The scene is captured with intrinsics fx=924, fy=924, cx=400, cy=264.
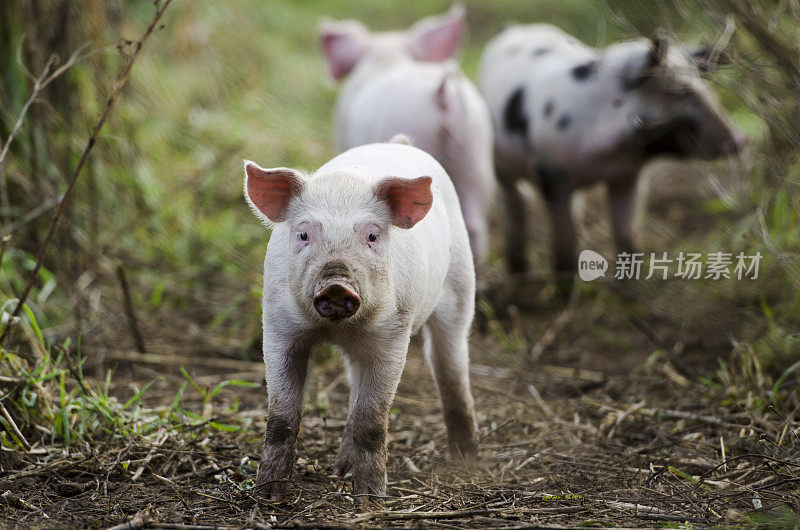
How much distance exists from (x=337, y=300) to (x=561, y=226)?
11.8ft

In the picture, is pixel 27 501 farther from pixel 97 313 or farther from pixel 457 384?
pixel 97 313

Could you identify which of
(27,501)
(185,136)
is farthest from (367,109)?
(27,501)

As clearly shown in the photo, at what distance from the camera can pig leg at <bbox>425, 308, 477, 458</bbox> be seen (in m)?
3.68

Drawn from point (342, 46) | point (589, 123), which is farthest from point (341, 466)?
point (342, 46)

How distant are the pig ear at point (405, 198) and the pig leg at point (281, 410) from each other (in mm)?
548

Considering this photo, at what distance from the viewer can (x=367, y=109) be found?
5.64m

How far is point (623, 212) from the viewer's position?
20.6ft

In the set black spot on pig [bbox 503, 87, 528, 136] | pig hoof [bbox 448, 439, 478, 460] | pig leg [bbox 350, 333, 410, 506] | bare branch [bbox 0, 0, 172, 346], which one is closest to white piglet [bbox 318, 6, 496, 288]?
black spot on pig [bbox 503, 87, 528, 136]

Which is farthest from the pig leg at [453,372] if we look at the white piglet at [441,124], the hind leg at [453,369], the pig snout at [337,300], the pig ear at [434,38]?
the pig ear at [434,38]

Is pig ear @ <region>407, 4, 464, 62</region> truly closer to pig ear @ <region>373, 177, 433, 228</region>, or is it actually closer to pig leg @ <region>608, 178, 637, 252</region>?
pig leg @ <region>608, 178, 637, 252</region>

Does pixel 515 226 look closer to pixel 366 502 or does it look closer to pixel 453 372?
pixel 453 372

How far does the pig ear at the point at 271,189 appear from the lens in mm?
2990

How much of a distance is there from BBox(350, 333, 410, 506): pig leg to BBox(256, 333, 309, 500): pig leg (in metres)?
0.21

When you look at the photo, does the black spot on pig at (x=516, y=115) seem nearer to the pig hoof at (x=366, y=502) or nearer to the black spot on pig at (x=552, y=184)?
the black spot on pig at (x=552, y=184)
